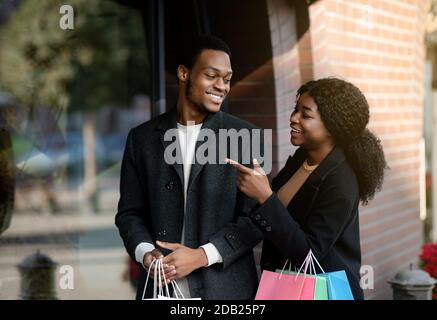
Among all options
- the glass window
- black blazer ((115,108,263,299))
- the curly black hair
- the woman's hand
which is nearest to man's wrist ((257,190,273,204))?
the woman's hand

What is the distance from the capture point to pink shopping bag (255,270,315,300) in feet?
10.5

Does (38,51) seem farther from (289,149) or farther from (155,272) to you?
(155,272)

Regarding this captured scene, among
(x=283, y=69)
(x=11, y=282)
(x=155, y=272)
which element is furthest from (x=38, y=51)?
(x=155, y=272)

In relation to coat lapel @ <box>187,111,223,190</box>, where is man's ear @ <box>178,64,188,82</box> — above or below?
above

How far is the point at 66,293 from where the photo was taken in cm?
508

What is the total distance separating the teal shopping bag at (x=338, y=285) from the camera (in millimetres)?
3217

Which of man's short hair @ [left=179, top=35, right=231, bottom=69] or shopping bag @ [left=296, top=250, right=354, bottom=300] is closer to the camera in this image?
shopping bag @ [left=296, top=250, right=354, bottom=300]

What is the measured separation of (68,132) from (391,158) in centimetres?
295

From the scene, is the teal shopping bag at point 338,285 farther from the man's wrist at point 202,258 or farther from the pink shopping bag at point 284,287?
the man's wrist at point 202,258

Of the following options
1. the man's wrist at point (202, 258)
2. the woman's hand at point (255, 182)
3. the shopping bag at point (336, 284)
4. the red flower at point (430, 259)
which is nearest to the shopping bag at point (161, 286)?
the man's wrist at point (202, 258)

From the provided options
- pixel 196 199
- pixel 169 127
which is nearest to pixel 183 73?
pixel 169 127

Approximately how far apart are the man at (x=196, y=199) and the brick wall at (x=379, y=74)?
73 cm

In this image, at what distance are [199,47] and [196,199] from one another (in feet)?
1.97

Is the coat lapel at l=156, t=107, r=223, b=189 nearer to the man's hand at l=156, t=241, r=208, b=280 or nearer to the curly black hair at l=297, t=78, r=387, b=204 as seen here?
the man's hand at l=156, t=241, r=208, b=280
